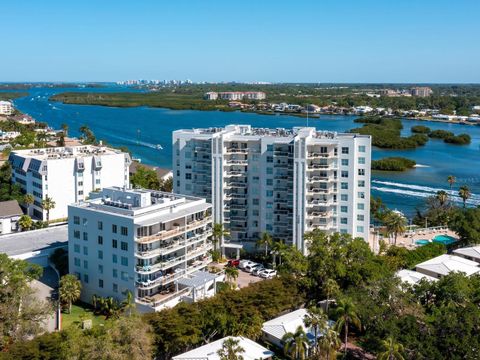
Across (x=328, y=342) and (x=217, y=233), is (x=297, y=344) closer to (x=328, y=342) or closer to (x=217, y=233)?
(x=328, y=342)

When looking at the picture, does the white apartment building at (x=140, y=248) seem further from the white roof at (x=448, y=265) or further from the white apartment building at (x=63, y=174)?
the white apartment building at (x=63, y=174)

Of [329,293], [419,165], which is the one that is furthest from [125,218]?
[419,165]

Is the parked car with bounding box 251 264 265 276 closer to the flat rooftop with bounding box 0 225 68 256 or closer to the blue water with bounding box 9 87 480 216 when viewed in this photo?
the flat rooftop with bounding box 0 225 68 256

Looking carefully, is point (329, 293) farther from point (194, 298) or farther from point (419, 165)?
point (419, 165)

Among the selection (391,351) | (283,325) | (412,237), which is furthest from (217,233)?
(391,351)

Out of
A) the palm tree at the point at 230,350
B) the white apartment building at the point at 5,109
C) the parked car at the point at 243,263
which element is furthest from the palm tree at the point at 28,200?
the white apartment building at the point at 5,109

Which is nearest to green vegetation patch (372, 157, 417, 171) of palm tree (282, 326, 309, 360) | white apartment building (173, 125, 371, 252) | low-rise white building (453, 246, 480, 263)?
white apartment building (173, 125, 371, 252)
